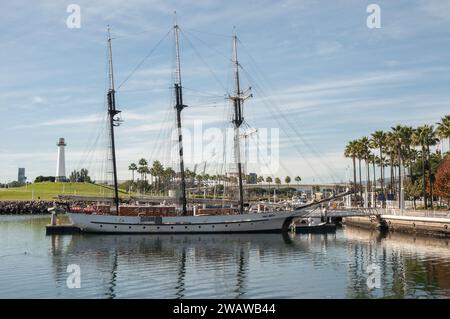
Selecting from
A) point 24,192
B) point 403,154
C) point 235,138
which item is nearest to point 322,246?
point 235,138

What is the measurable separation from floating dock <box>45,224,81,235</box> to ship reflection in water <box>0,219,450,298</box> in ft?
19.6

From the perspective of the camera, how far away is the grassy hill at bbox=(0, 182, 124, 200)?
16788cm

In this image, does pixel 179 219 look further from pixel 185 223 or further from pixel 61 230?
pixel 61 230

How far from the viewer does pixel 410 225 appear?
7138 cm

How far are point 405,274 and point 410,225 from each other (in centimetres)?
3423

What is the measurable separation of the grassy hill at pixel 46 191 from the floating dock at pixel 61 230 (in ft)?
269

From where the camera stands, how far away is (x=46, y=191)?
184 metres
